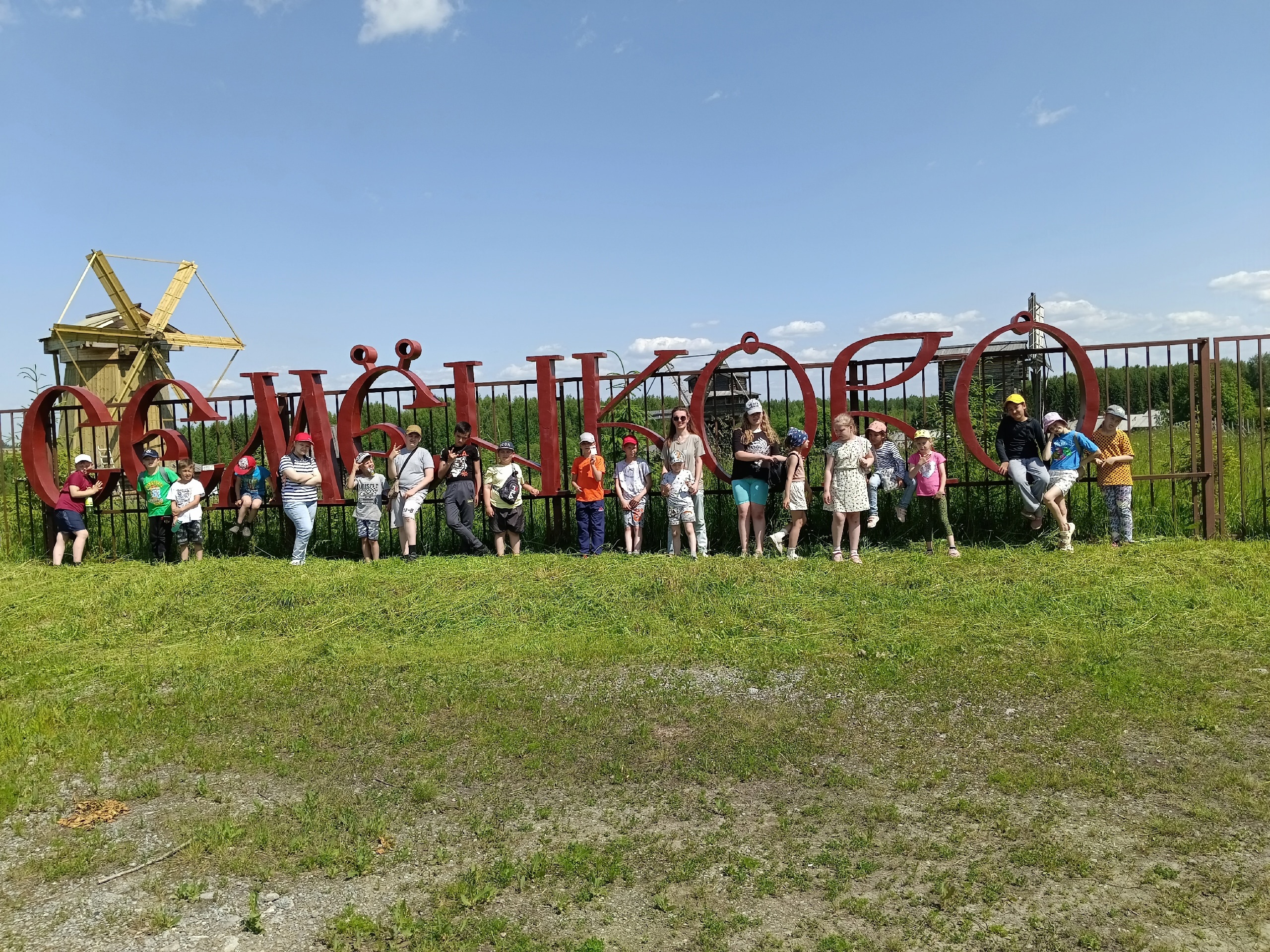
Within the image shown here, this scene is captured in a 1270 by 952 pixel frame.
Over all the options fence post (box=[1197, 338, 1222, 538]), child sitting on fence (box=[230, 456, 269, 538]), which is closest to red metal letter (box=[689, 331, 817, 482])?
fence post (box=[1197, 338, 1222, 538])

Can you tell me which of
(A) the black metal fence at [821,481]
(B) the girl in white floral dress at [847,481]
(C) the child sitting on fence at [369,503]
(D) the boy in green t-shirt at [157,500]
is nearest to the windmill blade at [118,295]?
(A) the black metal fence at [821,481]

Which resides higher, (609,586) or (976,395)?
(976,395)

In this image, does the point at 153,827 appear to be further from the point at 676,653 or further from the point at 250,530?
the point at 250,530

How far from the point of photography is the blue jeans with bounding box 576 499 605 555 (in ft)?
32.3

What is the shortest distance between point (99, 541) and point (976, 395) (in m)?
12.5

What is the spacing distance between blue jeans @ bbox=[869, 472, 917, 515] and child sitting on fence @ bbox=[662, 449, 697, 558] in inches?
68.5

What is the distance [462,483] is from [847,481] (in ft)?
13.4

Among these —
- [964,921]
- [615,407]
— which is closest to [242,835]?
[964,921]

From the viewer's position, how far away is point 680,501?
947 cm

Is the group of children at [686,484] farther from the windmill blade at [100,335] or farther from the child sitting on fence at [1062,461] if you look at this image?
the windmill blade at [100,335]

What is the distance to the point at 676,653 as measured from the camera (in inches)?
249

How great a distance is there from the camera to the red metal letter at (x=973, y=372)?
9352 millimetres

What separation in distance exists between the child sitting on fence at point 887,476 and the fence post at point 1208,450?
10.0 feet

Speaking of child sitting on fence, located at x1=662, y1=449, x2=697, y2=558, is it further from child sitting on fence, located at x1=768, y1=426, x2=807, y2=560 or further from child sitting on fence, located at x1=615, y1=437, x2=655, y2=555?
child sitting on fence, located at x1=768, y1=426, x2=807, y2=560
